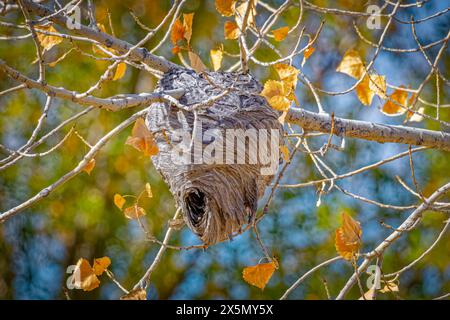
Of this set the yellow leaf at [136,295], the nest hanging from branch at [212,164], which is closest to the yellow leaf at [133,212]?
the nest hanging from branch at [212,164]

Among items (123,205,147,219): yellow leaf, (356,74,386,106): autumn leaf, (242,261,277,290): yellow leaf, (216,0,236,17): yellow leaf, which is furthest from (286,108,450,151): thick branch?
(123,205,147,219): yellow leaf

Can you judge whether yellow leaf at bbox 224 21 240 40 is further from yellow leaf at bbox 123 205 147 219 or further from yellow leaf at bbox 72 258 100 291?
yellow leaf at bbox 72 258 100 291

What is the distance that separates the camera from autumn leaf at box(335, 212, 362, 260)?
9.37 feet

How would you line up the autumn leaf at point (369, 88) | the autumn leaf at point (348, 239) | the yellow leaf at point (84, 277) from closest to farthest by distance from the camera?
the autumn leaf at point (348, 239) → the yellow leaf at point (84, 277) → the autumn leaf at point (369, 88)

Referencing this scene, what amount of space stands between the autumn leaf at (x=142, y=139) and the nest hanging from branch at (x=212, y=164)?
18 centimetres

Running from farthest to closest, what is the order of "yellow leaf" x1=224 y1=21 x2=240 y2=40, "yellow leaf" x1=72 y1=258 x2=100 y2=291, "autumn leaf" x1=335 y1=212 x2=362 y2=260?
"yellow leaf" x1=224 y1=21 x2=240 y2=40, "yellow leaf" x1=72 y1=258 x2=100 y2=291, "autumn leaf" x1=335 y1=212 x2=362 y2=260

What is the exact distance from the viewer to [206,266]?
698 centimetres

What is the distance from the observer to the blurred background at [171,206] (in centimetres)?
664

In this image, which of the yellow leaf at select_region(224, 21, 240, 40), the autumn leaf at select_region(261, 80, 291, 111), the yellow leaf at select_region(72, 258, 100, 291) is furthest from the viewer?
the yellow leaf at select_region(224, 21, 240, 40)

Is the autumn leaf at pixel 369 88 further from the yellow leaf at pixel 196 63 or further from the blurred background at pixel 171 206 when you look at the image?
the blurred background at pixel 171 206

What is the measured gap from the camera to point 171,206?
262 inches

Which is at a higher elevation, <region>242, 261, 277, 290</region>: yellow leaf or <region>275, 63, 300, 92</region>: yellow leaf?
<region>275, 63, 300, 92</region>: yellow leaf

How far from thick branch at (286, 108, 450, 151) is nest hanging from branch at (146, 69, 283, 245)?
14 cm
